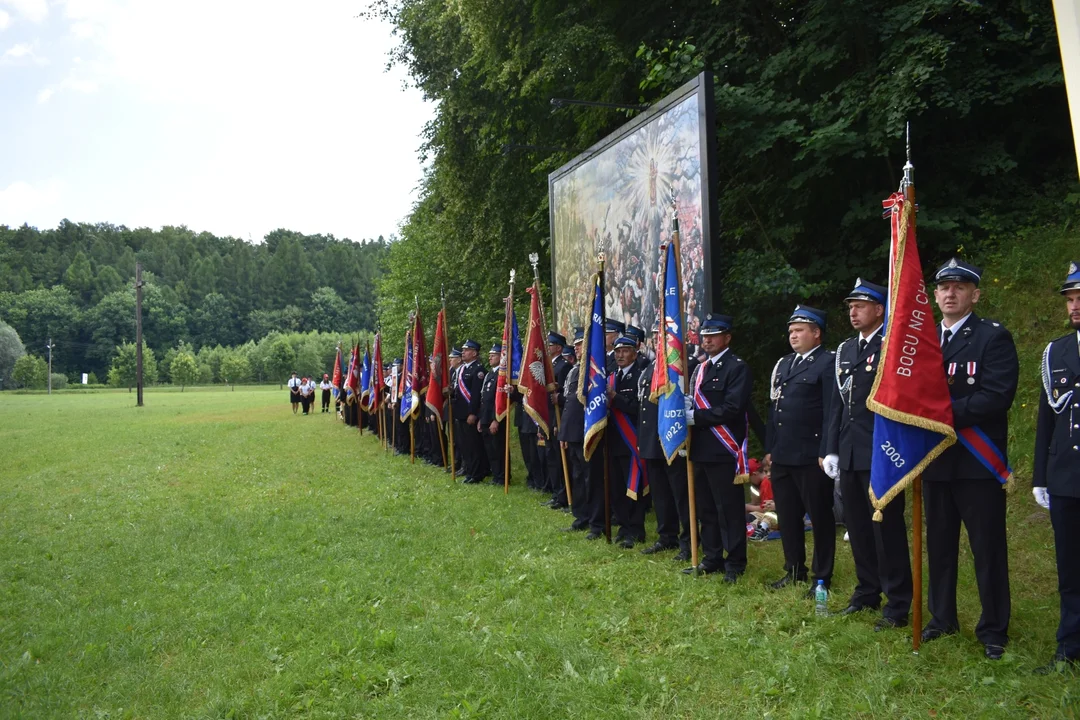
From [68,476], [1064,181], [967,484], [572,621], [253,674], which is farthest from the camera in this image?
[68,476]

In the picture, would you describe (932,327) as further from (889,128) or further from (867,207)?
(867,207)

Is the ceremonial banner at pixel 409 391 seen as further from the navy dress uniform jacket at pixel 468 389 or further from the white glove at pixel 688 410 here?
the white glove at pixel 688 410

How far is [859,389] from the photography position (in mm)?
5438

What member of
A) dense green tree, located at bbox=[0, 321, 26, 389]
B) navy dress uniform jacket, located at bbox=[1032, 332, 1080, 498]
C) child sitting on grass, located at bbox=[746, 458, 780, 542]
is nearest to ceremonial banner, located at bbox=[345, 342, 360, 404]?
child sitting on grass, located at bbox=[746, 458, 780, 542]

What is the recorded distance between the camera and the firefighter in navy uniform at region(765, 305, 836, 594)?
6090 millimetres

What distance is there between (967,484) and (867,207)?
7174 millimetres

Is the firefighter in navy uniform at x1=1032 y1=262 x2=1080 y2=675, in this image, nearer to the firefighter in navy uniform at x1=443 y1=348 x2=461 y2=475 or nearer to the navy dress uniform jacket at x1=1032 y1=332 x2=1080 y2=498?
the navy dress uniform jacket at x1=1032 y1=332 x2=1080 y2=498

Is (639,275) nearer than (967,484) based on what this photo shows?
No

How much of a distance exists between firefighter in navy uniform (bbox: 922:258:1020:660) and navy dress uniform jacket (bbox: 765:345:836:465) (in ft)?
3.73

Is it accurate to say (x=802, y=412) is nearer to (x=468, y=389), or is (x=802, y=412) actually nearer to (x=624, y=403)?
(x=624, y=403)

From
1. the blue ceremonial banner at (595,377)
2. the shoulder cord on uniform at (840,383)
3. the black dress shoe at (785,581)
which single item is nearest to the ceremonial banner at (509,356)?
the blue ceremonial banner at (595,377)

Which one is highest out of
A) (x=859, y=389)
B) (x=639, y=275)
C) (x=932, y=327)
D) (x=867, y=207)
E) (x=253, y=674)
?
(x=867, y=207)

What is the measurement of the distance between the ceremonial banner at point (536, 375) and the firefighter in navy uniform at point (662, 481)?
2.15 m


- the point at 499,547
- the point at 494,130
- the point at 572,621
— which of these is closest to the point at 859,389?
the point at 572,621
